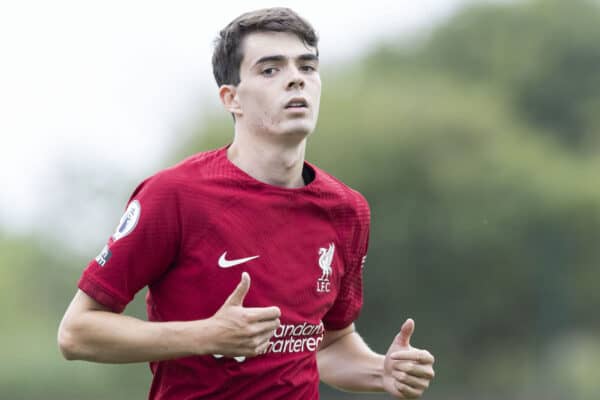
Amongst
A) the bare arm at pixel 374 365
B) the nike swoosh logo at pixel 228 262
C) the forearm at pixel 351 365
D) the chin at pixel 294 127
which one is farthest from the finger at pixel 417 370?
the chin at pixel 294 127

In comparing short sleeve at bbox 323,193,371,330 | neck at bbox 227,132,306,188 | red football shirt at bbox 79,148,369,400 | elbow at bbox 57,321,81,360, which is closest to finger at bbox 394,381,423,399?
red football shirt at bbox 79,148,369,400

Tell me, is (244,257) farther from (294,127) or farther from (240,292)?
(294,127)

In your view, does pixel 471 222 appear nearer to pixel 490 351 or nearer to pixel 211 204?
pixel 490 351

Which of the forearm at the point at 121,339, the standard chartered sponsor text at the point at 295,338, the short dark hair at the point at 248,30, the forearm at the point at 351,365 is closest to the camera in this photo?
the forearm at the point at 121,339

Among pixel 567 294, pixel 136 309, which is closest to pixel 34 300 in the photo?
pixel 136 309

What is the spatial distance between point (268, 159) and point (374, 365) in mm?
1104

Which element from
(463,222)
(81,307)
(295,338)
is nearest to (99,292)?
(81,307)

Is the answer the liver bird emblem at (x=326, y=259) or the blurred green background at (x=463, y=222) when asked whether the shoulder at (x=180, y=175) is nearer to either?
the liver bird emblem at (x=326, y=259)

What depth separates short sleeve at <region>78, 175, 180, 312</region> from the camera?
369 cm

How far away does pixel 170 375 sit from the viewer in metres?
3.97

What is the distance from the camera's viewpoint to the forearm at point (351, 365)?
444 cm

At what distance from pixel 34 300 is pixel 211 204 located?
1376 cm

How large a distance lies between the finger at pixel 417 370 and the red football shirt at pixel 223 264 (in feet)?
1.24

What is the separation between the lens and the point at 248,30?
13.7 feet
